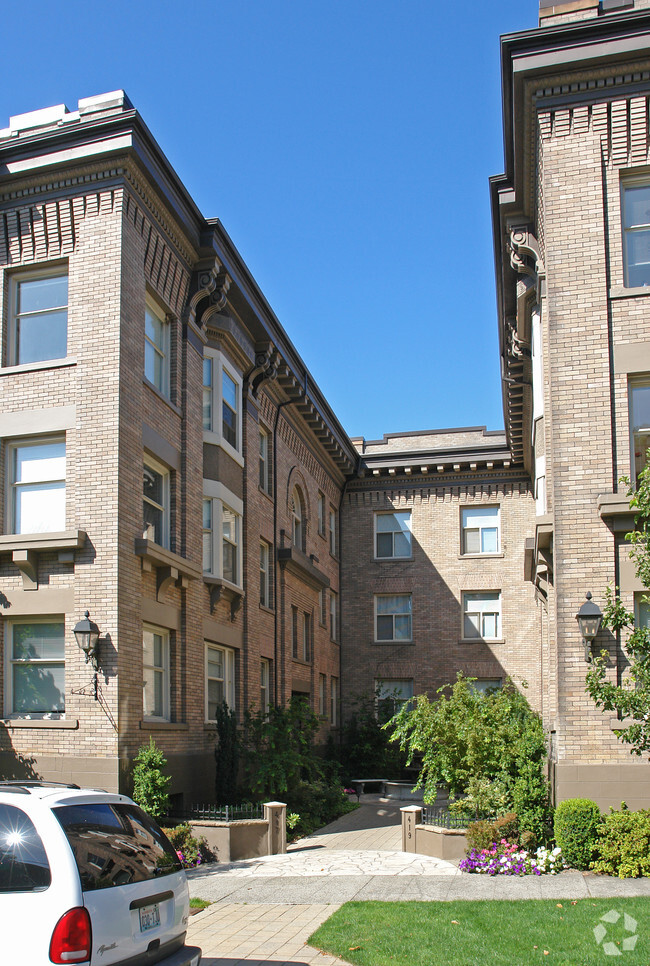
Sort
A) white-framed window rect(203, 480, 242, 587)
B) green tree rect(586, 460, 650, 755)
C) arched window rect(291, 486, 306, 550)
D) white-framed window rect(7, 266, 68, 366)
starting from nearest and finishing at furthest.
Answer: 1. green tree rect(586, 460, 650, 755)
2. white-framed window rect(7, 266, 68, 366)
3. white-framed window rect(203, 480, 242, 587)
4. arched window rect(291, 486, 306, 550)

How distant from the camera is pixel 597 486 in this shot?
15.4 meters

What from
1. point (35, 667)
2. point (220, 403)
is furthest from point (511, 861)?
point (220, 403)

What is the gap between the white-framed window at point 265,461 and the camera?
24656 mm

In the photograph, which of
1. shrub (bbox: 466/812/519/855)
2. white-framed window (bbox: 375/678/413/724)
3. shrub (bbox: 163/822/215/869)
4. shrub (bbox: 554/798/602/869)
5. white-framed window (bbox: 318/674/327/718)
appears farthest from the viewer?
white-framed window (bbox: 375/678/413/724)

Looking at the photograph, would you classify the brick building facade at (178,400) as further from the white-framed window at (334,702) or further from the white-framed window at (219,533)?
the white-framed window at (334,702)

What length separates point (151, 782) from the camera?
47.1 ft

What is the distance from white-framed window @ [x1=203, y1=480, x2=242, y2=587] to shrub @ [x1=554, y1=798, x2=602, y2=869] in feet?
28.6

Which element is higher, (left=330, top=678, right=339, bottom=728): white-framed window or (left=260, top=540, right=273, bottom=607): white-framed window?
(left=260, top=540, right=273, bottom=607): white-framed window

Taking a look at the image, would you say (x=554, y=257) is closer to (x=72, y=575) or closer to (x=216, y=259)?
(x=216, y=259)

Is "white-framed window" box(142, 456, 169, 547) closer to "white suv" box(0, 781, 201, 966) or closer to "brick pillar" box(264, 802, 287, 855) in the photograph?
"brick pillar" box(264, 802, 287, 855)

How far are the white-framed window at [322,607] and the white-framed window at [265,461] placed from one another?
6.24m

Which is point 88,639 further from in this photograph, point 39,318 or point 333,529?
point 333,529

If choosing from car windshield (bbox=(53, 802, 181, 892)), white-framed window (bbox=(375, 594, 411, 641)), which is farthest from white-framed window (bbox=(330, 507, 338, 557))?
car windshield (bbox=(53, 802, 181, 892))

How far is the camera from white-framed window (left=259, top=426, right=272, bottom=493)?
80.9ft
